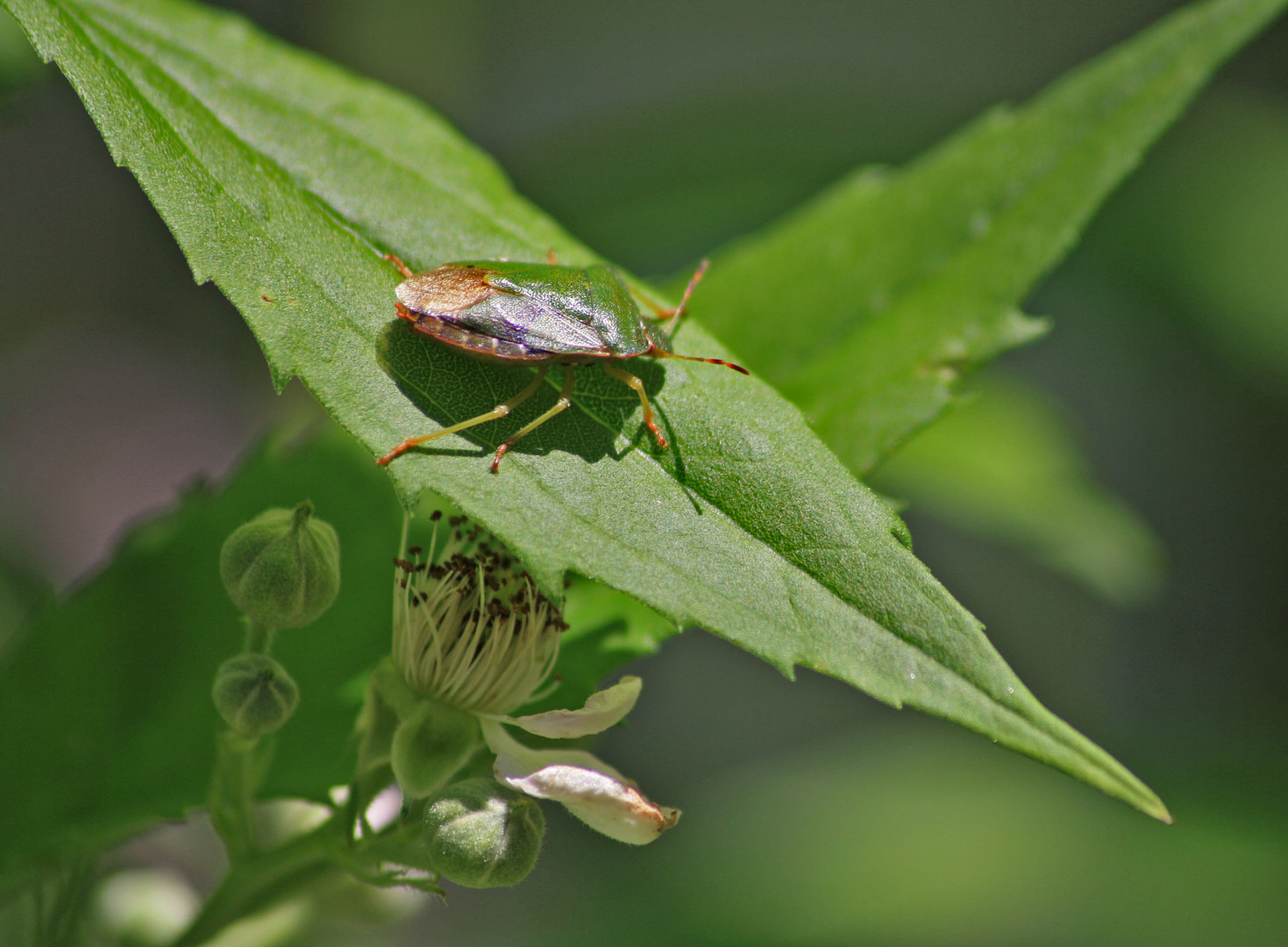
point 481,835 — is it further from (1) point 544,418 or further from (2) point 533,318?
(2) point 533,318

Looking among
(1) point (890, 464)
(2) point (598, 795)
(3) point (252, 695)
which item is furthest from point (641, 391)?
(1) point (890, 464)

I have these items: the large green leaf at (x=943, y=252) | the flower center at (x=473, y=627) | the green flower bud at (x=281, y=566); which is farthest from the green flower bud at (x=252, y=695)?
the large green leaf at (x=943, y=252)

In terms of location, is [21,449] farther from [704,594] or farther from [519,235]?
[704,594]

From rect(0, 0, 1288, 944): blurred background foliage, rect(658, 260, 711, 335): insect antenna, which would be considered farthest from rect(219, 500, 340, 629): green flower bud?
rect(0, 0, 1288, 944): blurred background foliage

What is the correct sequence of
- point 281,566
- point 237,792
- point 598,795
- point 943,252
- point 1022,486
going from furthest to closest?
point 1022,486 < point 943,252 < point 237,792 < point 281,566 < point 598,795

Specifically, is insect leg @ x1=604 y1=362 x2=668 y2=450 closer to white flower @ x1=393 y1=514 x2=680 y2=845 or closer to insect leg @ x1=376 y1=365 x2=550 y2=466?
insect leg @ x1=376 y1=365 x2=550 y2=466
